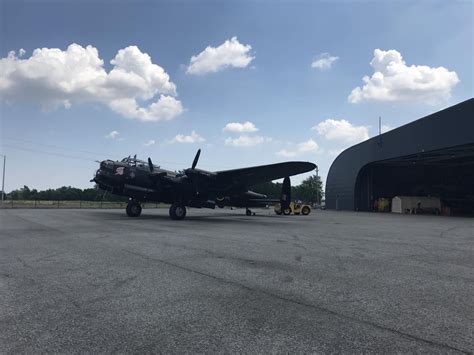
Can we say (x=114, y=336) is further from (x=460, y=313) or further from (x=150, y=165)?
(x=150, y=165)

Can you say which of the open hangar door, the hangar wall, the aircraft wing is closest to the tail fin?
the aircraft wing

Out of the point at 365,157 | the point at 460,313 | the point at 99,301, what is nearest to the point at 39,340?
the point at 99,301

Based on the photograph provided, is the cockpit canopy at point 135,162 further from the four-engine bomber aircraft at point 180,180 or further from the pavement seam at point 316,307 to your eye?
the pavement seam at point 316,307

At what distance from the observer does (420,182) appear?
169 ft

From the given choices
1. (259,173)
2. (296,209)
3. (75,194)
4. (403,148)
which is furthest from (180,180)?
(75,194)

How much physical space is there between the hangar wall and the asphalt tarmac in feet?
85.5

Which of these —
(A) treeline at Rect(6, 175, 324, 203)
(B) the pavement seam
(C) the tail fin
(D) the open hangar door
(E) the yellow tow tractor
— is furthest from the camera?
(A) treeline at Rect(6, 175, 324, 203)

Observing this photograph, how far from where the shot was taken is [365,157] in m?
45.7

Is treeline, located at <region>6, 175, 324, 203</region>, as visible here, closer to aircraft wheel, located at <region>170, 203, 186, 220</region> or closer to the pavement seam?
aircraft wheel, located at <region>170, 203, 186, 220</region>

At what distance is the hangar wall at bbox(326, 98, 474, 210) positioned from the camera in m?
29.7

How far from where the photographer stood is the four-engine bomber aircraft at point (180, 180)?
776 inches

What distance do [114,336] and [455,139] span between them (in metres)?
34.2

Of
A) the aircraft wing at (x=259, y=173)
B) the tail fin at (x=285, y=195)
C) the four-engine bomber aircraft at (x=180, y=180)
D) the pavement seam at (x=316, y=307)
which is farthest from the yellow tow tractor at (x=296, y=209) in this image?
the pavement seam at (x=316, y=307)

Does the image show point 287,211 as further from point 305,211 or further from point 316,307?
point 316,307
